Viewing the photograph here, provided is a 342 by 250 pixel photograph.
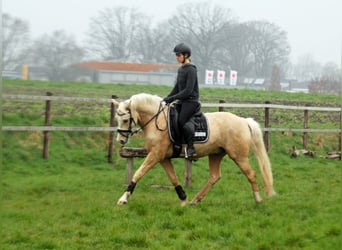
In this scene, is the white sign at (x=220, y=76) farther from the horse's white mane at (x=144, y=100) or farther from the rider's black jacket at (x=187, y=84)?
the rider's black jacket at (x=187, y=84)

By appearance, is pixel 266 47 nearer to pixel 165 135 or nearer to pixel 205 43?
pixel 205 43

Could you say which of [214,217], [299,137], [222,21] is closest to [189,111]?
[214,217]

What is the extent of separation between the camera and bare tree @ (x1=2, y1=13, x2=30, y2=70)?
895cm

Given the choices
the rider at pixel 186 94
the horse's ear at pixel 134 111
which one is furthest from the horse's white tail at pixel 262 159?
the horse's ear at pixel 134 111

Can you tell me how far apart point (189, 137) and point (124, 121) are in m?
1.01

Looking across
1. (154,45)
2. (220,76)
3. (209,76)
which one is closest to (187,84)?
(154,45)

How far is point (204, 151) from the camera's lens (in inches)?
316

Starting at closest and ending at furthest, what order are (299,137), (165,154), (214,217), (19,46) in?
(214,217), (165,154), (19,46), (299,137)

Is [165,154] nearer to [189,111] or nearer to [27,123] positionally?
[189,111]

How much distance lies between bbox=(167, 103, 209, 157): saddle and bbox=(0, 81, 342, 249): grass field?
0.96 metres

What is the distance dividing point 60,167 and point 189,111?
465 centimetres

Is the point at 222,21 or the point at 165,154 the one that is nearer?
the point at 165,154

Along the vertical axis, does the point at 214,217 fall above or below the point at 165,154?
below

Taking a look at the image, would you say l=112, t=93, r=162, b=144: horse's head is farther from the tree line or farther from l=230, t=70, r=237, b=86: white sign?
l=230, t=70, r=237, b=86: white sign
